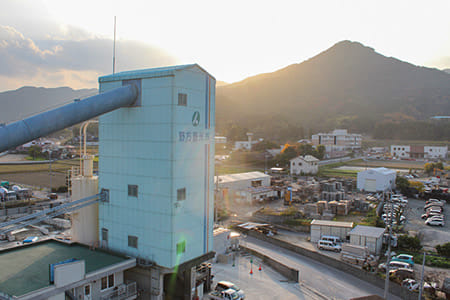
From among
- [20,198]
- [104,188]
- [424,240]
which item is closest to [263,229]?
[424,240]

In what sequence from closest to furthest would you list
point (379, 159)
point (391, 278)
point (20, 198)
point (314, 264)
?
point (391, 278)
point (314, 264)
point (20, 198)
point (379, 159)

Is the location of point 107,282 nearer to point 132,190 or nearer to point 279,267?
point 132,190

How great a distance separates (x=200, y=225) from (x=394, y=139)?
357 ft

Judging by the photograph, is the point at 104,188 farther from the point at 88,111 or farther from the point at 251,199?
the point at 251,199

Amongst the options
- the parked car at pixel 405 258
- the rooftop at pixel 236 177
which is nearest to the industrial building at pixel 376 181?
the rooftop at pixel 236 177

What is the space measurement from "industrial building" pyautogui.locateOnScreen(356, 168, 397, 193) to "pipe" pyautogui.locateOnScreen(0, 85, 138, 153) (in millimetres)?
33351

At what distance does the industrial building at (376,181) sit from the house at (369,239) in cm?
1765

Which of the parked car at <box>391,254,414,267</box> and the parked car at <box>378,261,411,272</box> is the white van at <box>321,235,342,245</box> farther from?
the parked car at <box>378,261,411,272</box>

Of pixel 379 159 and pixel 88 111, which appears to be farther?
pixel 379 159

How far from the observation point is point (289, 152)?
55594 mm

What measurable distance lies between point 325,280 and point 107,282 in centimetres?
1109

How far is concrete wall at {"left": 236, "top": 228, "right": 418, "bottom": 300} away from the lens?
14.0 metres

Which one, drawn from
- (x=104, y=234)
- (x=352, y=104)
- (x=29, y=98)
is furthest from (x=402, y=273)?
(x=29, y=98)

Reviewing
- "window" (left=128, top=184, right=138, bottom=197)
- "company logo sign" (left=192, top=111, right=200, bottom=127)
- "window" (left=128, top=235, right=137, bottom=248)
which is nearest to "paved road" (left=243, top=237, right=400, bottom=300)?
"window" (left=128, top=235, right=137, bottom=248)
